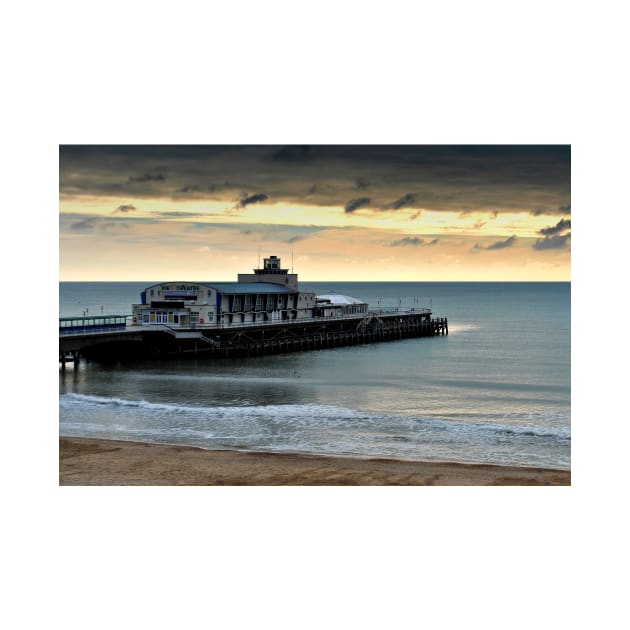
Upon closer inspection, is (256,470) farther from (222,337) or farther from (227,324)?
(227,324)

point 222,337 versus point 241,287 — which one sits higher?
point 241,287

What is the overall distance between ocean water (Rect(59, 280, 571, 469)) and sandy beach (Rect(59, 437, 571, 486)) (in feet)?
3.74

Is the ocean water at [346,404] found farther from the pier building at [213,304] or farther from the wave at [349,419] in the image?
the pier building at [213,304]

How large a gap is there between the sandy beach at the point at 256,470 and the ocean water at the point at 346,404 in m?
1.14

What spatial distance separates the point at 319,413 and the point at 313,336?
27797mm

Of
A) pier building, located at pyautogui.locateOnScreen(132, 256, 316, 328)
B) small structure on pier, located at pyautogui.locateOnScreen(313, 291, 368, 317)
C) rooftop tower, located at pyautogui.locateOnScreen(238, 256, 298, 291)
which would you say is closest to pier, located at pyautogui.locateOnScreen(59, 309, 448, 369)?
pier building, located at pyautogui.locateOnScreen(132, 256, 316, 328)

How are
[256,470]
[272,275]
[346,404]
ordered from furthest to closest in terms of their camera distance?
[272,275]
[346,404]
[256,470]

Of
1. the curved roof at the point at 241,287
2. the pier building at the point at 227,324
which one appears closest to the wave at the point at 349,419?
the pier building at the point at 227,324

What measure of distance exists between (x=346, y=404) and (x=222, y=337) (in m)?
18.7

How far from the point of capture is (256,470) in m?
16.4

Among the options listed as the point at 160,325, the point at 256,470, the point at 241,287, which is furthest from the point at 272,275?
the point at 256,470

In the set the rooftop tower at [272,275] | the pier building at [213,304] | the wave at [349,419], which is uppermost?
the rooftop tower at [272,275]

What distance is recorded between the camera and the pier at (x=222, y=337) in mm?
37062

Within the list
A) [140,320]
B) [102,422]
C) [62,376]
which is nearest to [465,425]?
[102,422]
